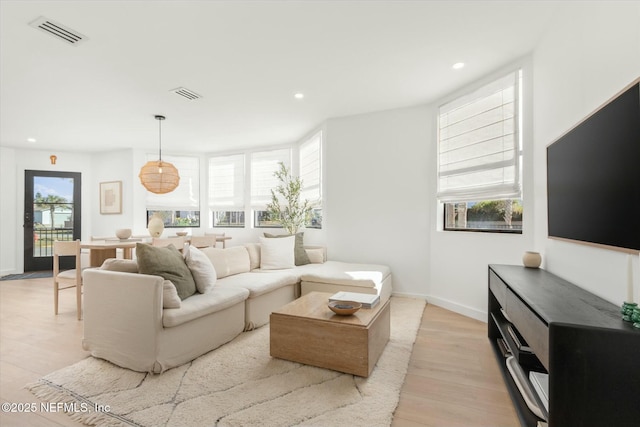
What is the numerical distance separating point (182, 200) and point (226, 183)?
40.9 inches

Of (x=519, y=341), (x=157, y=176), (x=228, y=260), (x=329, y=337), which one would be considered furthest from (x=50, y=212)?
(x=519, y=341)

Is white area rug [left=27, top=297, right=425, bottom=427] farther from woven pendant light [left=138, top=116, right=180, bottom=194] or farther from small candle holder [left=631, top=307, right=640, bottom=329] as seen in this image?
woven pendant light [left=138, top=116, right=180, bottom=194]

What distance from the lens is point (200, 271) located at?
9.02 feet

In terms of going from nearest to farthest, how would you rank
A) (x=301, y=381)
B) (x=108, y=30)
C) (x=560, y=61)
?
(x=301, y=381), (x=560, y=61), (x=108, y=30)

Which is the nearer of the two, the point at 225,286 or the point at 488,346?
the point at 488,346

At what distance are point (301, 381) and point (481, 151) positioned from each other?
2893 mm

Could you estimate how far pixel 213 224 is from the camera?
688cm

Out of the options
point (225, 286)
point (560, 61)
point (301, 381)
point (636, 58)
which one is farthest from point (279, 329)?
point (560, 61)

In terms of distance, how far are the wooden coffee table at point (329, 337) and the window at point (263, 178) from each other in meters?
3.90

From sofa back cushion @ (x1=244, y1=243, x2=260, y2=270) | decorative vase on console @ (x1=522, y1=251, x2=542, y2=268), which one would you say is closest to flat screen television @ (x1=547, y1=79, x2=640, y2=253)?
decorative vase on console @ (x1=522, y1=251, x2=542, y2=268)

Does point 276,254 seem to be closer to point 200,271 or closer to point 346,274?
point 346,274

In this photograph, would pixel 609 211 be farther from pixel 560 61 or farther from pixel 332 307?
pixel 332 307

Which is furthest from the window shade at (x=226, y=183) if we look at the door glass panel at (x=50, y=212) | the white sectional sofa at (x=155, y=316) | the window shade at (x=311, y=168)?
the white sectional sofa at (x=155, y=316)

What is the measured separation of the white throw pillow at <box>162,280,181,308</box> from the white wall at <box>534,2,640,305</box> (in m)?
2.62
